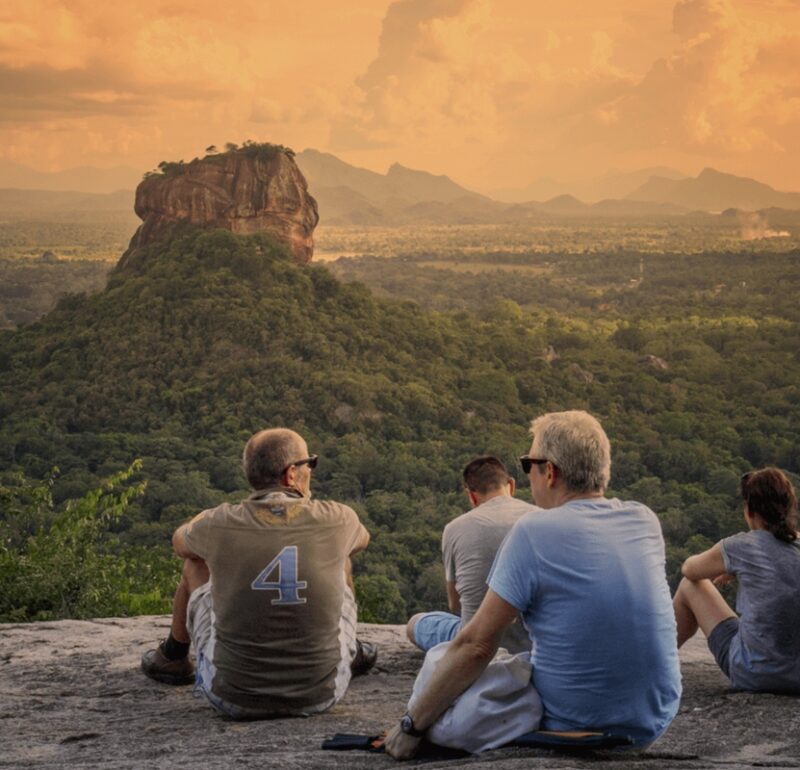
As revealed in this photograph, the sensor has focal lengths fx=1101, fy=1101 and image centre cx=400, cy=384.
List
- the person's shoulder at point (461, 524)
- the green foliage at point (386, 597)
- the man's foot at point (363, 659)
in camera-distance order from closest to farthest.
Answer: the person's shoulder at point (461, 524) < the man's foot at point (363, 659) < the green foliage at point (386, 597)

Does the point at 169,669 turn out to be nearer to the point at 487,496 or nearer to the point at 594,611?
the point at 487,496

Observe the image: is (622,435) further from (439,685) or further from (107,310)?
(439,685)

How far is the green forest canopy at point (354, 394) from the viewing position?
28.0 metres

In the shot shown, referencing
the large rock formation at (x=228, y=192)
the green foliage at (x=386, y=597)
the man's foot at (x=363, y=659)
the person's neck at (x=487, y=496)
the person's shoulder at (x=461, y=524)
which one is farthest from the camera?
the large rock formation at (x=228, y=192)

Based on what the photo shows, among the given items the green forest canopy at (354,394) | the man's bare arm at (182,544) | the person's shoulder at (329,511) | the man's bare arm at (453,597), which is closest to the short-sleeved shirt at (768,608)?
the man's bare arm at (453,597)

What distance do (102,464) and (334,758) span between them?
2766cm

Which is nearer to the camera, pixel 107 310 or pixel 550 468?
pixel 550 468

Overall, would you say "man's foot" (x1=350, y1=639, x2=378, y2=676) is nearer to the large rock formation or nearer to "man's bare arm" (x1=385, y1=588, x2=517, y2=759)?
"man's bare arm" (x1=385, y1=588, x2=517, y2=759)

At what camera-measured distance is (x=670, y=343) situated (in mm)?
51188

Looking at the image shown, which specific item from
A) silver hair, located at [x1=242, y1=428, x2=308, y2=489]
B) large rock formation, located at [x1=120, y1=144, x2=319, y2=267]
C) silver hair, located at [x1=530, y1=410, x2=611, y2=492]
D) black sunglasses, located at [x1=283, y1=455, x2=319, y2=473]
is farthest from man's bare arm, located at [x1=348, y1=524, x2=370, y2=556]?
large rock formation, located at [x1=120, y1=144, x2=319, y2=267]

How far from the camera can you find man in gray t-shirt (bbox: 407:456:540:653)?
4.79 meters

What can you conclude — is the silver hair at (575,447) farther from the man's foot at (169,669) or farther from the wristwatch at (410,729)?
the man's foot at (169,669)

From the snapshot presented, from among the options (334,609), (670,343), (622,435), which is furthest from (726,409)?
(334,609)

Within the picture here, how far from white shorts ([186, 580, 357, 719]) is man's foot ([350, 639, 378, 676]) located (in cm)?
24
